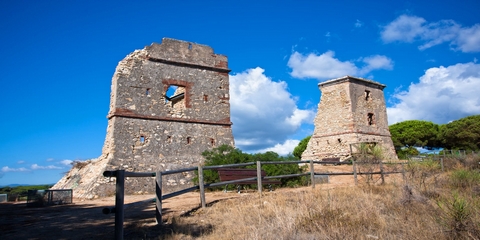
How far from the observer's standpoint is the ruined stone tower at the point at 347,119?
73.8 feet

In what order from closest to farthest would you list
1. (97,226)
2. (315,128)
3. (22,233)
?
(22,233) < (97,226) < (315,128)

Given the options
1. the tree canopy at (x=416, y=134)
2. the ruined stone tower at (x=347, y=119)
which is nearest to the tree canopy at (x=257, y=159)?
the ruined stone tower at (x=347, y=119)

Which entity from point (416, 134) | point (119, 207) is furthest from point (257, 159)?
point (416, 134)

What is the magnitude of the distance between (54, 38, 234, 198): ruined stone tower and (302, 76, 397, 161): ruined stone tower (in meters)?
9.10

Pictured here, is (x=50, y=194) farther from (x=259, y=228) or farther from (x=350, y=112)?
(x=350, y=112)

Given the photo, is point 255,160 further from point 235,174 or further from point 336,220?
point 336,220

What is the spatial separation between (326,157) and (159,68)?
13240mm

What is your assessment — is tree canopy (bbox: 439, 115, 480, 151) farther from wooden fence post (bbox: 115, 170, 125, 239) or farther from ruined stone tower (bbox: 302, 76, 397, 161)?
wooden fence post (bbox: 115, 170, 125, 239)

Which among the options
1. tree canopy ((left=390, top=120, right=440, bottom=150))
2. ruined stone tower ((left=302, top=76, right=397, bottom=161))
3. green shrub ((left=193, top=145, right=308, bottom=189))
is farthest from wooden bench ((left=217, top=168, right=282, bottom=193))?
tree canopy ((left=390, top=120, right=440, bottom=150))

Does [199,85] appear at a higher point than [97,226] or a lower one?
higher

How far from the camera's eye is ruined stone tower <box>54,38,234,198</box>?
14.1m

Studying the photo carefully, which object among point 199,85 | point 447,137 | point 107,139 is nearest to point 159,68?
point 199,85

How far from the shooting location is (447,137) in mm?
34844

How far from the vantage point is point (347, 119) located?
74.0ft
